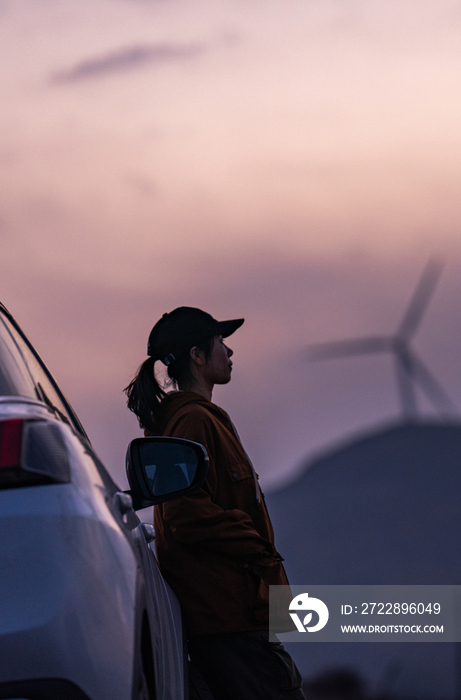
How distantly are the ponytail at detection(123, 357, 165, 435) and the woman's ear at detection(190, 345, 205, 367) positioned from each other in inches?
8.2

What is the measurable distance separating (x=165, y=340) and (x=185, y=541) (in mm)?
1117

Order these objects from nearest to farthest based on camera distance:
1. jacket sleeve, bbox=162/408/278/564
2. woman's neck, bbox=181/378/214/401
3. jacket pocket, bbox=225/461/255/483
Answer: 1. jacket sleeve, bbox=162/408/278/564
2. jacket pocket, bbox=225/461/255/483
3. woman's neck, bbox=181/378/214/401

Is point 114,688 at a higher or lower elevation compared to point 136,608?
lower

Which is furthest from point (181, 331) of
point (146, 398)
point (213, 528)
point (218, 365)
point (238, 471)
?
point (213, 528)

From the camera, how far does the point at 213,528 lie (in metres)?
3.24

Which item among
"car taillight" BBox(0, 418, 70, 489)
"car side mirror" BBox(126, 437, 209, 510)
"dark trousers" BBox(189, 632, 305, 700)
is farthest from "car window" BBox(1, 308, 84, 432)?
"dark trousers" BBox(189, 632, 305, 700)

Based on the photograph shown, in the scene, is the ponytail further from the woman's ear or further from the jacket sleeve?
the jacket sleeve

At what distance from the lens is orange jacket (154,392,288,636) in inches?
128

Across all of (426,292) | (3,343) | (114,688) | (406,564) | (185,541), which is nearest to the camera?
(114,688)

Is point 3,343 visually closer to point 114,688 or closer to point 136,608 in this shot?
point 136,608

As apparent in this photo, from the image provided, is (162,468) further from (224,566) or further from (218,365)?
(218,365)

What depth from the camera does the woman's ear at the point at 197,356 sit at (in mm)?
4043

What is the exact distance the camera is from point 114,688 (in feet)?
4.88

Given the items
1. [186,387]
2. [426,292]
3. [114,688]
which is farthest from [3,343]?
[426,292]
